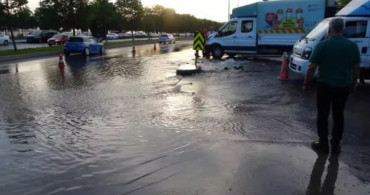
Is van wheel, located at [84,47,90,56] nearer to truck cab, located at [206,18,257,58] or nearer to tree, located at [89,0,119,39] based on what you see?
truck cab, located at [206,18,257,58]

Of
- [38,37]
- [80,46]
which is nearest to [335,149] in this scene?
[80,46]

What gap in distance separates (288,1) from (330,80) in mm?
16169

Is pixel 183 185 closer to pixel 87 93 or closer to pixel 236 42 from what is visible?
pixel 87 93

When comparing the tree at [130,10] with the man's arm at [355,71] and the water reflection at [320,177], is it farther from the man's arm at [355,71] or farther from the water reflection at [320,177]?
the water reflection at [320,177]

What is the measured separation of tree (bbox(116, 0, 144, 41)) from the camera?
5769cm

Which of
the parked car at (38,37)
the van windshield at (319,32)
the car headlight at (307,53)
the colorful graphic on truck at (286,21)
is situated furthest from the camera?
the parked car at (38,37)

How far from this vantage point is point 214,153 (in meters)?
5.48

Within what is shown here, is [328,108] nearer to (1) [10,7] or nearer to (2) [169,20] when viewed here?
(1) [10,7]

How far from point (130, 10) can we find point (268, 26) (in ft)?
131

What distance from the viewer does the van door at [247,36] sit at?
848 inches

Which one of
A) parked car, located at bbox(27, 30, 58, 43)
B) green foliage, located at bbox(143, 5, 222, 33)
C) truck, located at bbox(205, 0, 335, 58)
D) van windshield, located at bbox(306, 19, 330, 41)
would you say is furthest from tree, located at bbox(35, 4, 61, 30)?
green foliage, located at bbox(143, 5, 222, 33)

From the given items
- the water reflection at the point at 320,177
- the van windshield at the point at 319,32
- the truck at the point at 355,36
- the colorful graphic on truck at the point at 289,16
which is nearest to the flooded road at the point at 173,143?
the water reflection at the point at 320,177

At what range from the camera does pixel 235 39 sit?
22109 mm

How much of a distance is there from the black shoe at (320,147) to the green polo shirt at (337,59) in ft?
2.75
